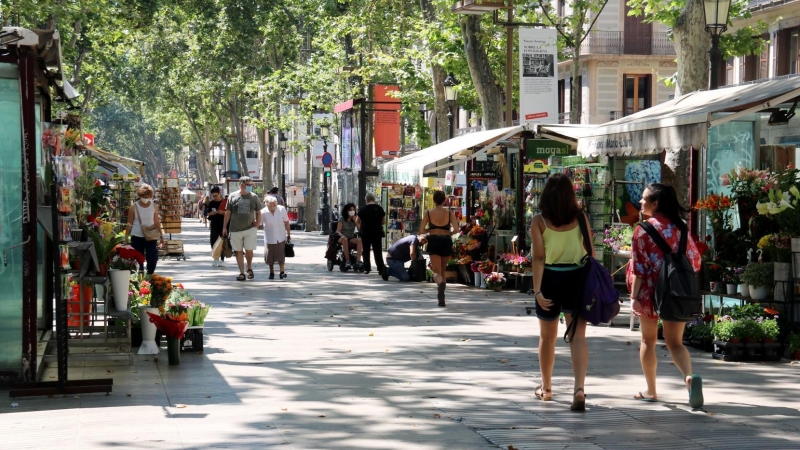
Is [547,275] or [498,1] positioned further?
[498,1]

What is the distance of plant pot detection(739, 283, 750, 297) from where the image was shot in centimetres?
1135

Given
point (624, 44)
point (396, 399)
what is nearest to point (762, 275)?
point (396, 399)

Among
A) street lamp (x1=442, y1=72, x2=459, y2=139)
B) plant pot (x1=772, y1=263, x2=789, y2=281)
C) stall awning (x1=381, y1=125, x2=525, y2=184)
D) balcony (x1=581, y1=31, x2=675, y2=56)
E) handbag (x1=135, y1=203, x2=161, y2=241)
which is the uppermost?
balcony (x1=581, y1=31, x2=675, y2=56)

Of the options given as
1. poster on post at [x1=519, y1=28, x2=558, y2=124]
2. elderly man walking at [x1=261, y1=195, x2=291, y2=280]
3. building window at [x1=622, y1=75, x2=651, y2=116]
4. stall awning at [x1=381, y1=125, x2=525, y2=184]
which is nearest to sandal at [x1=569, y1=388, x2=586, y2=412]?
stall awning at [x1=381, y1=125, x2=525, y2=184]

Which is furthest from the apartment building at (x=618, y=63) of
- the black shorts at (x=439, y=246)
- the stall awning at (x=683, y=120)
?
the stall awning at (x=683, y=120)

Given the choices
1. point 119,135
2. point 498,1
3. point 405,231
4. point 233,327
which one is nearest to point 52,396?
point 233,327

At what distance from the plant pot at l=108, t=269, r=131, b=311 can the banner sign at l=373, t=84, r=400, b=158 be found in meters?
23.2

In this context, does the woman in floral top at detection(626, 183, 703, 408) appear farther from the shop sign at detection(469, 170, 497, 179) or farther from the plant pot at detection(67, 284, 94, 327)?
the shop sign at detection(469, 170, 497, 179)

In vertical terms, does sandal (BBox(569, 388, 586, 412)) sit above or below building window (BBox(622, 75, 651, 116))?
below

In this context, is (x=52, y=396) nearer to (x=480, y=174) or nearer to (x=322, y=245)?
(x=480, y=174)

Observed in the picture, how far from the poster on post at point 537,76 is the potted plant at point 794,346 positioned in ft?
35.0

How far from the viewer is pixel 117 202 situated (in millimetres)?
26797

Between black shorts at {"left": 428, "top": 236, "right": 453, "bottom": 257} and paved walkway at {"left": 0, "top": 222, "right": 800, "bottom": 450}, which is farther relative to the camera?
black shorts at {"left": 428, "top": 236, "right": 453, "bottom": 257}

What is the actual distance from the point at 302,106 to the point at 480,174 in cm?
2393
